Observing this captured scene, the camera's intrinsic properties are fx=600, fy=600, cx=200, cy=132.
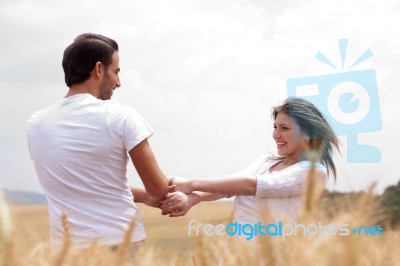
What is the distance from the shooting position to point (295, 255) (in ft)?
2.92

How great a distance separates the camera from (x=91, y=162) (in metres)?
2.53

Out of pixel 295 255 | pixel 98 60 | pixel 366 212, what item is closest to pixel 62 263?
pixel 295 255

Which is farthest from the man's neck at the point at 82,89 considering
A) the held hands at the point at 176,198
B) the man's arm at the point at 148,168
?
the held hands at the point at 176,198

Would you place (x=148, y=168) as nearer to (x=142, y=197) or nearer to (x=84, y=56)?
(x=84, y=56)

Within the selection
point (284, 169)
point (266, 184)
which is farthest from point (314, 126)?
point (266, 184)

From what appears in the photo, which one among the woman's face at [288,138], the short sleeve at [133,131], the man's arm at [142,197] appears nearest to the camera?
the short sleeve at [133,131]

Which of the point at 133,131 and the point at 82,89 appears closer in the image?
the point at 133,131

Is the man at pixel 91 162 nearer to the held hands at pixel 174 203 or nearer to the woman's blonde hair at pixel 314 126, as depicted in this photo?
the held hands at pixel 174 203

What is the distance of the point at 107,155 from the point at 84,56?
1.81 ft

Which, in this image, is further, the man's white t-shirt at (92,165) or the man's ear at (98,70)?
the man's ear at (98,70)

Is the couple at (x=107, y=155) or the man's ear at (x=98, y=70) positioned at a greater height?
the man's ear at (x=98, y=70)

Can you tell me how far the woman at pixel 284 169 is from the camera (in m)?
2.69

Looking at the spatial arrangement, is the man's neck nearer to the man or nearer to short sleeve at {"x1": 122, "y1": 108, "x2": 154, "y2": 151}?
the man

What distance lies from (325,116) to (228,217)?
5.00ft
